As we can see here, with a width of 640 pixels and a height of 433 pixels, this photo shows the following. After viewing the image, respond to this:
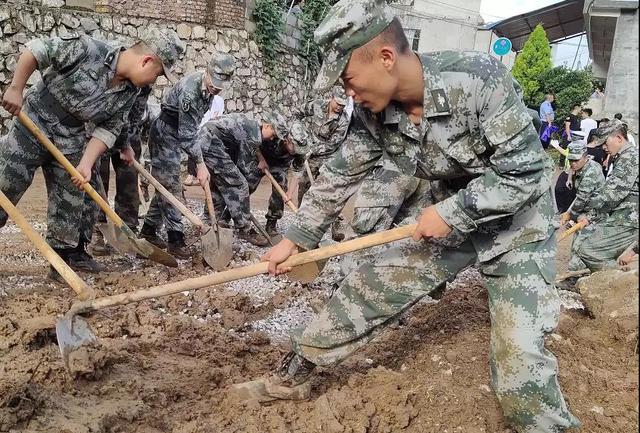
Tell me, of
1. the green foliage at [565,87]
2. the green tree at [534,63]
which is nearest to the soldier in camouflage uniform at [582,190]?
the green foliage at [565,87]

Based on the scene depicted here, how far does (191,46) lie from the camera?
35.9 ft

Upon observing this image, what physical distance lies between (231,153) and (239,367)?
3.57 metres

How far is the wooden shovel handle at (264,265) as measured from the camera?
2429mm

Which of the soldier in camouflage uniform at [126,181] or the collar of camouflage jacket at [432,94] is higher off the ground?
the collar of camouflage jacket at [432,94]

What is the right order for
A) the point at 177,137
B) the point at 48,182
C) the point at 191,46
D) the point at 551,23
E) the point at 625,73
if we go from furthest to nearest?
1. the point at 551,23
2. the point at 191,46
3. the point at 177,137
4. the point at 48,182
5. the point at 625,73

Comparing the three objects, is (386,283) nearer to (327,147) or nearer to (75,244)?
(75,244)

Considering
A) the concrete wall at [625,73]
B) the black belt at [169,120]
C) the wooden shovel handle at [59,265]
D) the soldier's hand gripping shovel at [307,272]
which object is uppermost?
the concrete wall at [625,73]

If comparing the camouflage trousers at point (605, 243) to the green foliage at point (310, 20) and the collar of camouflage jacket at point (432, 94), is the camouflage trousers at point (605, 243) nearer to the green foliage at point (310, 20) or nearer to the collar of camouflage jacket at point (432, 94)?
the collar of camouflage jacket at point (432, 94)

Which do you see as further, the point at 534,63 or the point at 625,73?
the point at 534,63

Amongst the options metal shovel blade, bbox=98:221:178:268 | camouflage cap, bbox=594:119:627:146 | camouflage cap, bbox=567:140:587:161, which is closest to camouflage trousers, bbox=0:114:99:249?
metal shovel blade, bbox=98:221:178:268

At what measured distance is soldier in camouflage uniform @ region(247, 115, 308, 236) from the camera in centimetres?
658

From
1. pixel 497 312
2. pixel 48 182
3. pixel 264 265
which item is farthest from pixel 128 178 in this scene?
pixel 497 312

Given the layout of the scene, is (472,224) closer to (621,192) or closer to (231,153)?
(621,192)

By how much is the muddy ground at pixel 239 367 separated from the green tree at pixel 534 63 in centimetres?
1766
